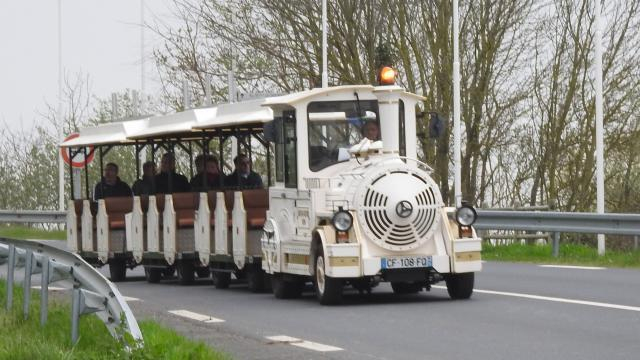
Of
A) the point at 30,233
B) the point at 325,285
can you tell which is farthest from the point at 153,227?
the point at 30,233

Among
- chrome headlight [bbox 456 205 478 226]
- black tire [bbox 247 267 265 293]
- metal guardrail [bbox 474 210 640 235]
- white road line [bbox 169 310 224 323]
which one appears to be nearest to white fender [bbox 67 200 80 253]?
metal guardrail [bbox 474 210 640 235]

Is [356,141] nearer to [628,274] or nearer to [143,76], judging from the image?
[628,274]

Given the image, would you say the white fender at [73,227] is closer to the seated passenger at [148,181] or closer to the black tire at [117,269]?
the black tire at [117,269]

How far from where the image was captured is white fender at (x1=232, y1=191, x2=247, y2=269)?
20719 mm

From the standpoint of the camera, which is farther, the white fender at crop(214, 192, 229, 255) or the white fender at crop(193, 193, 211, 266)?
the white fender at crop(193, 193, 211, 266)

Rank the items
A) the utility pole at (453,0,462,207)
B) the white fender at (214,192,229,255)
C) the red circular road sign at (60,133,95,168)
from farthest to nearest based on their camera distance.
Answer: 1. the utility pole at (453,0,462,207)
2. the red circular road sign at (60,133,95,168)
3. the white fender at (214,192,229,255)

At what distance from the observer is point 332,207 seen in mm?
17797

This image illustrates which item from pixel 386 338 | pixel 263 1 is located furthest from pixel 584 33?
pixel 386 338

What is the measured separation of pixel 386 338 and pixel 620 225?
11970mm

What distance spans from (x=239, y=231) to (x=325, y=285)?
3.52 metres

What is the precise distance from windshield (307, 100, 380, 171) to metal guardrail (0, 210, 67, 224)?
25939 mm

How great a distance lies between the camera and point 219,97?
42.5 m

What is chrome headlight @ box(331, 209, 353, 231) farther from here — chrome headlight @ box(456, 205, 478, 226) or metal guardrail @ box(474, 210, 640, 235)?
metal guardrail @ box(474, 210, 640, 235)

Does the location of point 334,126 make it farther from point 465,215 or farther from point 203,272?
point 203,272
